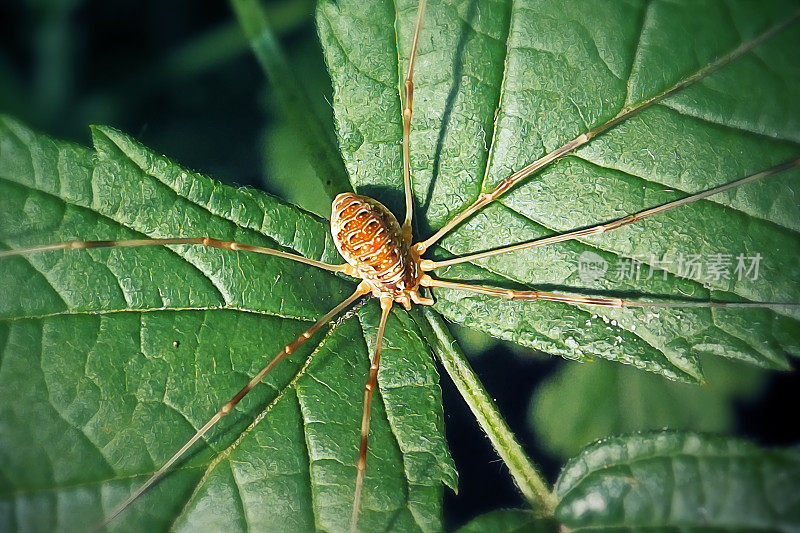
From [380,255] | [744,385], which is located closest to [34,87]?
[380,255]

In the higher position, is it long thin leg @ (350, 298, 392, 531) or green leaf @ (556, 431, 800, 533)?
long thin leg @ (350, 298, 392, 531)

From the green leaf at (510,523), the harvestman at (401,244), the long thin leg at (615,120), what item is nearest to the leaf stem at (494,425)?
the green leaf at (510,523)

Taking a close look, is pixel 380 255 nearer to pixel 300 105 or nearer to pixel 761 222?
pixel 300 105

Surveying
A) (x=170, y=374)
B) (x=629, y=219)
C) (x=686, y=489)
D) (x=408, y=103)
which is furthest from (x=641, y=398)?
(x=170, y=374)

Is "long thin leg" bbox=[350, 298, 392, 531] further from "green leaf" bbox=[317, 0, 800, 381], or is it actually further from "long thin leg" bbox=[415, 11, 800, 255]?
"long thin leg" bbox=[415, 11, 800, 255]

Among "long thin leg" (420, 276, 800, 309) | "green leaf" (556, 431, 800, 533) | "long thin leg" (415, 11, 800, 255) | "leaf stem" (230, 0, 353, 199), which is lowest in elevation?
"green leaf" (556, 431, 800, 533)

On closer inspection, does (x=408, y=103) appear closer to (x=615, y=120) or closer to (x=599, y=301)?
(x=615, y=120)

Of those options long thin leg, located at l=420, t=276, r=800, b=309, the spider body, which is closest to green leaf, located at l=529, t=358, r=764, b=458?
long thin leg, located at l=420, t=276, r=800, b=309
